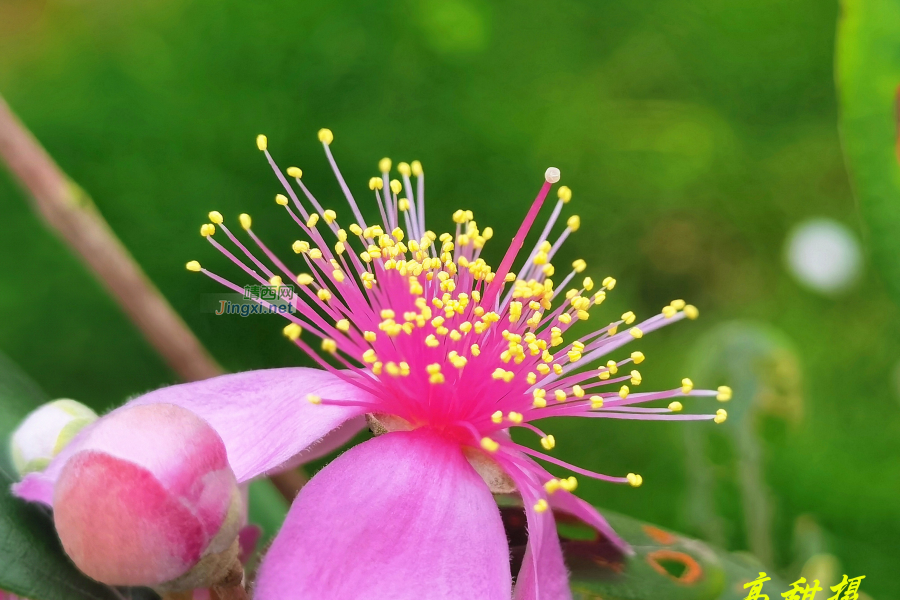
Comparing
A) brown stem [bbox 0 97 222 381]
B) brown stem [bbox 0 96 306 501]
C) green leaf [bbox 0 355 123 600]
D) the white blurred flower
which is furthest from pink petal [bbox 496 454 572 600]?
the white blurred flower

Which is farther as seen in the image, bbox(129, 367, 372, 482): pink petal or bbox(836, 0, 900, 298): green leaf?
bbox(836, 0, 900, 298): green leaf

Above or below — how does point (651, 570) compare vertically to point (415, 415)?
below

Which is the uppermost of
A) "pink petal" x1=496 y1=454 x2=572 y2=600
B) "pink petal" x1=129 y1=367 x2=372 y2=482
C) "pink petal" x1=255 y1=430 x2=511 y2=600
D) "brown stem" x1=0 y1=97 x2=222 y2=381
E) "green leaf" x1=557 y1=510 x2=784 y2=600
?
"brown stem" x1=0 y1=97 x2=222 y2=381

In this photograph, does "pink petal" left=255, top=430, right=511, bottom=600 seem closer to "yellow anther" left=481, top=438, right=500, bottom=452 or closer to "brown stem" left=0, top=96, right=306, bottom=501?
"yellow anther" left=481, top=438, right=500, bottom=452

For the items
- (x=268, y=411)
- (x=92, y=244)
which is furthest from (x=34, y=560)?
(x=92, y=244)

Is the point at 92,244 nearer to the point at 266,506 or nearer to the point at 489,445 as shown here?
the point at 266,506

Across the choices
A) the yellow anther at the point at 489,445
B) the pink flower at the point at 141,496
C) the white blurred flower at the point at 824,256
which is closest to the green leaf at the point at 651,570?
the yellow anther at the point at 489,445
